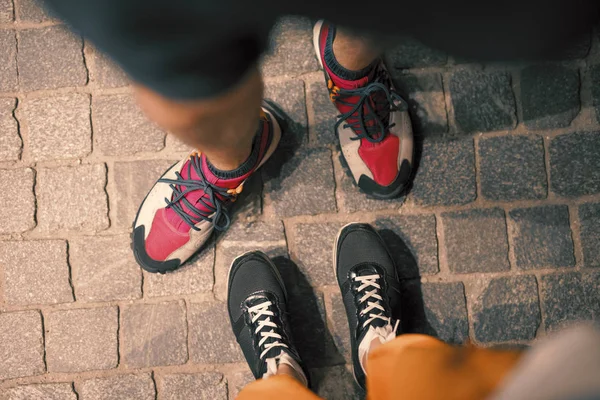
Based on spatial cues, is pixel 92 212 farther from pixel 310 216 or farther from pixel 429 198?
pixel 429 198

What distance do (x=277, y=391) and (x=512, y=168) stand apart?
4.81 ft

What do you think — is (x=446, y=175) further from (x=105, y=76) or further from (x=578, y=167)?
→ (x=105, y=76)

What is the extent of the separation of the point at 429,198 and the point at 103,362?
167 centimetres

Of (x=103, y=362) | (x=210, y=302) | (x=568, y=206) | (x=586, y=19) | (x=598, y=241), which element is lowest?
(x=103, y=362)

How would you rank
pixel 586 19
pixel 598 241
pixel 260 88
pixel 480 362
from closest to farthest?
pixel 586 19 → pixel 480 362 → pixel 260 88 → pixel 598 241

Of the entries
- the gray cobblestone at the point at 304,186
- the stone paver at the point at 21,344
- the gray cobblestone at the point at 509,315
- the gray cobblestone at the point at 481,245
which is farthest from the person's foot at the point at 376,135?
the stone paver at the point at 21,344

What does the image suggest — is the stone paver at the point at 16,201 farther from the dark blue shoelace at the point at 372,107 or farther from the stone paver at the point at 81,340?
the dark blue shoelace at the point at 372,107

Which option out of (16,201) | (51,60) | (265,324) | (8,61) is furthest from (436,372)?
(8,61)

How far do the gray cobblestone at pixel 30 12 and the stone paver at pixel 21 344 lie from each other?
1365 mm

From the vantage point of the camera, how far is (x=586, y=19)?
877 millimetres

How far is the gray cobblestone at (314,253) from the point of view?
222 centimetres

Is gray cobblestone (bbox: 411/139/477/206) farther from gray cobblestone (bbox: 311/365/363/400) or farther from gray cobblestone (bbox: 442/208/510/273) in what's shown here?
gray cobblestone (bbox: 311/365/363/400)

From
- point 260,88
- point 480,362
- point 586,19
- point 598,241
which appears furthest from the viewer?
point 598,241

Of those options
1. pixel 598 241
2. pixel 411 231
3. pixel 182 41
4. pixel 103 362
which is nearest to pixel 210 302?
pixel 103 362
